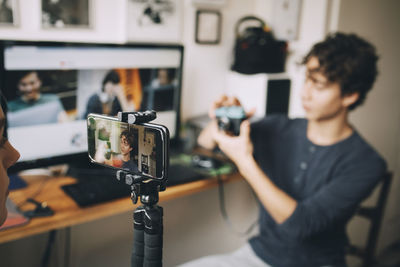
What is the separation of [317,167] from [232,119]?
37 centimetres

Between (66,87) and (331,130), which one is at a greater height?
(66,87)

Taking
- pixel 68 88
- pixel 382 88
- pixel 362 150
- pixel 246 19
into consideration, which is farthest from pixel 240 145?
pixel 382 88

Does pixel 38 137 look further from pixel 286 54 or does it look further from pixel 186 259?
pixel 286 54

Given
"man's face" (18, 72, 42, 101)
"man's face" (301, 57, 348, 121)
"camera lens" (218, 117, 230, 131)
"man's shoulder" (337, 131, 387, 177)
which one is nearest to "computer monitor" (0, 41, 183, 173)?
"man's face" (18, 72, 42, 101)

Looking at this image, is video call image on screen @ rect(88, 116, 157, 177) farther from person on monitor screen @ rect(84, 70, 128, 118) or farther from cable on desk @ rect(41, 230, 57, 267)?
cable on desk @ rect(41, 230, 57, 267)

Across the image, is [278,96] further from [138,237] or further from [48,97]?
[138,237]

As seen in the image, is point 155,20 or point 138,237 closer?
point 138,237

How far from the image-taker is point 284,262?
4.21 ft

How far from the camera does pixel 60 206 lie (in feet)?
3.53

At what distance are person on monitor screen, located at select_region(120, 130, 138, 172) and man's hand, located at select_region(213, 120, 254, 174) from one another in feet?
2.09

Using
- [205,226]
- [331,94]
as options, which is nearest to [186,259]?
[205,226]

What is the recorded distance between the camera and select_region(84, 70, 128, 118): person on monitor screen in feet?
4.03

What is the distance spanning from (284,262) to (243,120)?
524 mm

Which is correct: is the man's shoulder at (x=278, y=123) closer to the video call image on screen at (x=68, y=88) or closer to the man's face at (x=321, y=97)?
the man's face at (x=321, y=97)
